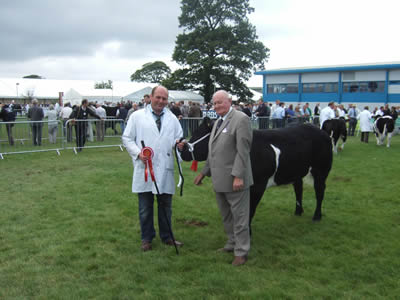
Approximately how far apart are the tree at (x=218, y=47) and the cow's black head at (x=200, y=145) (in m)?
41.1

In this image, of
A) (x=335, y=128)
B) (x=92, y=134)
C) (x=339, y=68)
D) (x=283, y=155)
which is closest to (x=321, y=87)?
(x=339, y=68)

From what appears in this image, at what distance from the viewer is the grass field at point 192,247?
3.78m

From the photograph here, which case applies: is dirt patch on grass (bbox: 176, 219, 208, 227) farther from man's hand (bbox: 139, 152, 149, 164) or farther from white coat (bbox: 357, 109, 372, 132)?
white coat (bbox: 357, 109, 372, 132)

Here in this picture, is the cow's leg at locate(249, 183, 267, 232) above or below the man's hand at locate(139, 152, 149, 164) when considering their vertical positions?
below

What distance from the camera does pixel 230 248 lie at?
4.78 m

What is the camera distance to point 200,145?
15.2ft

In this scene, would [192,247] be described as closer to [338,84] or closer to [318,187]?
[318,187]

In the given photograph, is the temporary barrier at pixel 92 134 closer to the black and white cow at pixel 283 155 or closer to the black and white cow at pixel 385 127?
the black and white cow at pixel 283 155

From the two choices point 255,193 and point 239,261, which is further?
point 255,193

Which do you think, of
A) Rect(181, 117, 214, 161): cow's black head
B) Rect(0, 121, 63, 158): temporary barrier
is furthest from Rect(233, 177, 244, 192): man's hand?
Rect(0, 121, 63, 158): temporary barrier

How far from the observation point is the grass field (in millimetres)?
3783

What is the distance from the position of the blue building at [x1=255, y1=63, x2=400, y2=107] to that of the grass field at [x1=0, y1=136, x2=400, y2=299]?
39.6 meters

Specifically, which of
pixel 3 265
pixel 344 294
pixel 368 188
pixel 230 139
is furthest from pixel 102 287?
pixel 368 188

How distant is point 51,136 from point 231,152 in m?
12.8
